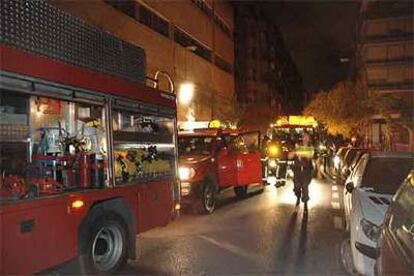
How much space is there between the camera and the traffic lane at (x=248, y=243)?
26.9 feet

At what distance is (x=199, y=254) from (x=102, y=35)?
3.47 metres

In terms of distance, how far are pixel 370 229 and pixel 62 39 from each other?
13.1 feet

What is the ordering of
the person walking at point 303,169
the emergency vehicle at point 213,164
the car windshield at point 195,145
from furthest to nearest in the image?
the car windshield at point 195,145, the person walking at point 303,169, the emergency vehicle at point 213,164

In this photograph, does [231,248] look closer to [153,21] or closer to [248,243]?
[248,243]

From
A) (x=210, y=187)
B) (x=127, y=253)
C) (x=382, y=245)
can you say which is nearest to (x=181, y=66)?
(x=210, y=187)

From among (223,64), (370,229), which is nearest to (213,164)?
(370,229)

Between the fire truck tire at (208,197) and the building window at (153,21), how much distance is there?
1757 centimetres

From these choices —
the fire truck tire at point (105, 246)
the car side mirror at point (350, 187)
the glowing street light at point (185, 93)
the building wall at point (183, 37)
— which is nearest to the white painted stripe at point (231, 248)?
the car side mirror at point (350, 187)

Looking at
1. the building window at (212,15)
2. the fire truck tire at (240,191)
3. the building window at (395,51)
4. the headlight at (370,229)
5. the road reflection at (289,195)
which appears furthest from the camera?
the building window at (395,51)

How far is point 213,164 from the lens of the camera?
589 inches

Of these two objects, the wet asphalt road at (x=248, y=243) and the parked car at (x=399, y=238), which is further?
the wet asphalt road at (x=248, y=243)

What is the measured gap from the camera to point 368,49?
255 feet

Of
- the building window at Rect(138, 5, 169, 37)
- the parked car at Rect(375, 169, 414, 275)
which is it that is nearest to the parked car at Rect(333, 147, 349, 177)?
the building window at Rect(138, 5, 169, 37)

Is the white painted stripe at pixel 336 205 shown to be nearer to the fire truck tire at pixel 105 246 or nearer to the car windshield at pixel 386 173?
the car windshield at pixel 386 173
